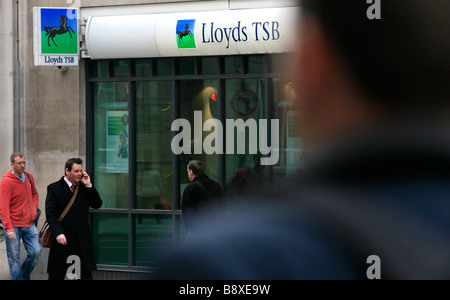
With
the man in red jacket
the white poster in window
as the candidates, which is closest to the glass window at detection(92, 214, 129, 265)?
the white poster in window

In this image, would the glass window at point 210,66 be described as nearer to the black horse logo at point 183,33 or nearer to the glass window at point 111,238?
the black horse logo at point 183,33

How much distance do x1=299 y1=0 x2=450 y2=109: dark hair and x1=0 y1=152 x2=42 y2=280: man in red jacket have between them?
882cm

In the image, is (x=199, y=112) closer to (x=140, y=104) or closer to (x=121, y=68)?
(x=140, y=104)

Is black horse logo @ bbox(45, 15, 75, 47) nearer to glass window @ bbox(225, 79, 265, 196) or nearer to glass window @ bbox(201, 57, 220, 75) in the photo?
glass window @ bbox(201, 57, 220, 75)

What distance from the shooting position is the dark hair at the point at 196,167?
9.21m

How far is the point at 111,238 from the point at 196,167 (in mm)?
3592

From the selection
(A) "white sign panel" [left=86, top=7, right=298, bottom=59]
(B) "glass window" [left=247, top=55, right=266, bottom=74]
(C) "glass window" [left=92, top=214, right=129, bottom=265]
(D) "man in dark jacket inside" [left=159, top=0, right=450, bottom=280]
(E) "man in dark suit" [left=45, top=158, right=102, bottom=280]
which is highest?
(A) "white sign panel" [left=86, top=7, right=298, bottom=59]

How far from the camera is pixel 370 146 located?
1614mm

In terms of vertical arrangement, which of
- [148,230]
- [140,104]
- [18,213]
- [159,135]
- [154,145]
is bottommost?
[148,230]

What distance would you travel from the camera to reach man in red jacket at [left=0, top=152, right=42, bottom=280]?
33.0 ft

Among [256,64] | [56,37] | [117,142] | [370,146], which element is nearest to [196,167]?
[256,64]
